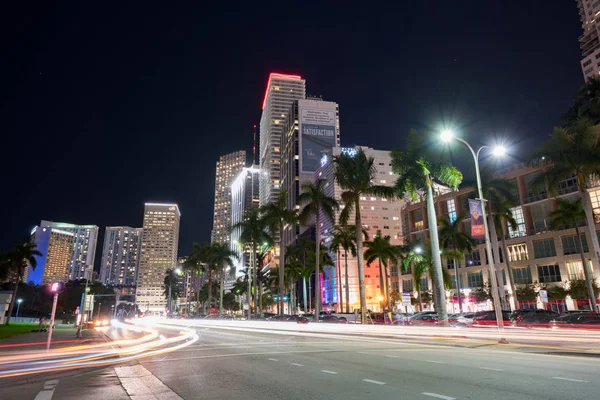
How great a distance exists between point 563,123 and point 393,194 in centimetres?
4976

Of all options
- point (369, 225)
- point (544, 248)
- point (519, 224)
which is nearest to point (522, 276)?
point (544, 248)

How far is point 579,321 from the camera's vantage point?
97.2ft

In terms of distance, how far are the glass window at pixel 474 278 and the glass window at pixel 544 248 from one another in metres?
12.6

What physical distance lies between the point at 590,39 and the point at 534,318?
15768cm

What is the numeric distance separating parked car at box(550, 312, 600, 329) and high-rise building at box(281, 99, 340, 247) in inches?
5870

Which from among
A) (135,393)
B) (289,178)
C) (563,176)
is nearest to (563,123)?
(563,176)

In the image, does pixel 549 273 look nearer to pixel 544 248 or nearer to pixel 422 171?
pixel 544 248

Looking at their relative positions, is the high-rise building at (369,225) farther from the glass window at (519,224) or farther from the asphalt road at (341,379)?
the asphalt road at (341,379)

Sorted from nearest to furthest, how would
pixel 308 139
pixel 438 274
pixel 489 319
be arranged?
pixel 438 274 < pixel 489 319 < pixel 308 139

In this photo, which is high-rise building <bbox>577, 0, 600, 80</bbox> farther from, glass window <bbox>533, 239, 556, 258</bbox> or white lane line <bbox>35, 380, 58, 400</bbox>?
white lane line <bbox>35, 380, 58, 400</bbox>

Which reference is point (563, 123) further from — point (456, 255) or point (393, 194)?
point (393, 194)

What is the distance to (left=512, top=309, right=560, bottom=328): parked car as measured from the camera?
34.8 m

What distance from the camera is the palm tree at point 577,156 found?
105 feet

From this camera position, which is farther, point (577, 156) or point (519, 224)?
point (519, 224)
